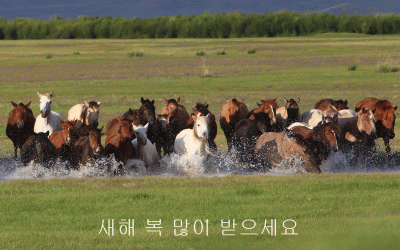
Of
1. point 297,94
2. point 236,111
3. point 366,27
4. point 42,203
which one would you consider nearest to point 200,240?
point 42,203

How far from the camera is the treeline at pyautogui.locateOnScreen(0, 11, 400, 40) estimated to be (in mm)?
82312

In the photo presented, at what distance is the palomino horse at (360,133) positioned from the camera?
11.8m

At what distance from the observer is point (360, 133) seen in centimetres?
1198

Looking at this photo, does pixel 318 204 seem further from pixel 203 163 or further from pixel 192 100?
pixel 192 100

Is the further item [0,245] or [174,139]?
[174,139]

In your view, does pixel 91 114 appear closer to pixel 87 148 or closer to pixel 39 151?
pixel 87 148

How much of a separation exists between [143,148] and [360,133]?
4.24 meters

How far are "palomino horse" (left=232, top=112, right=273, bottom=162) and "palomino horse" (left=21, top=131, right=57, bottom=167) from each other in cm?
351

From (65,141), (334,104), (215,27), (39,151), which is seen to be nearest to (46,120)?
(65,141)

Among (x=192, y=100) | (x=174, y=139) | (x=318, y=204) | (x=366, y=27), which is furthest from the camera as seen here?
(x=366, y=27)

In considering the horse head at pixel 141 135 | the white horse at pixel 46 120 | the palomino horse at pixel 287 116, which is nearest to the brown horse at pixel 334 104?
the palomino horse at pixel 287 116

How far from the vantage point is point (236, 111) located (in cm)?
1372

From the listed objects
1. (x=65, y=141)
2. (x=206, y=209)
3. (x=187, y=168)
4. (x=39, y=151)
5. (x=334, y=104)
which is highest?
(x=334, y=104)

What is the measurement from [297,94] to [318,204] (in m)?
17.4
